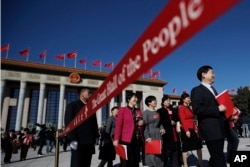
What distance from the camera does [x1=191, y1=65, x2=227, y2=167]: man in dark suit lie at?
307 cm

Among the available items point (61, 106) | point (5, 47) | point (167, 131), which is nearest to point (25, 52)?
point (5, 47)

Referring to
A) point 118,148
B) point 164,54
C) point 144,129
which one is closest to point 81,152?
point 118,148

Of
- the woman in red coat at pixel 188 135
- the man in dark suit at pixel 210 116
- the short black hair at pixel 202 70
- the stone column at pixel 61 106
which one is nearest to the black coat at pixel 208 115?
the man in dark suit at pixel 210 116

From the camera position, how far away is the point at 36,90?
37.2m

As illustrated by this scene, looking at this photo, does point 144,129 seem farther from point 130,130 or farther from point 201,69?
point 201,69

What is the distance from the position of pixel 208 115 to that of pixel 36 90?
37488 mm

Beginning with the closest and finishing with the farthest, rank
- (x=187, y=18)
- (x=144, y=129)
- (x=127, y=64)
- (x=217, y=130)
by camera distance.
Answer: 1. (x=187, y=18)
2. (x=127, y=64)
3. (x=217, y=130)
4. (x=144, y=129)

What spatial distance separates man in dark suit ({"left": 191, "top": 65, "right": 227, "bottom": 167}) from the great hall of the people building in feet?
90.6

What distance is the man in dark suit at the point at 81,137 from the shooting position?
3564 mm

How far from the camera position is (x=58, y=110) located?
35.2 m

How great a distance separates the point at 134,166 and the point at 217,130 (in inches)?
64.3

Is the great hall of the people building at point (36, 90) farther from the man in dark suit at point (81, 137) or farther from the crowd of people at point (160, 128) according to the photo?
the man in dark suit at point (81, 137)

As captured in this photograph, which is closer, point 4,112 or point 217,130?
point 217,130

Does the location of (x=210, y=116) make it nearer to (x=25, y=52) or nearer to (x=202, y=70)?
(x=202, y=70)
